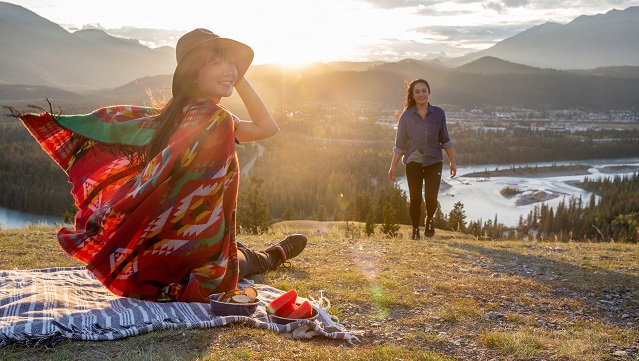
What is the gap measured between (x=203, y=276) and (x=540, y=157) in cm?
18095

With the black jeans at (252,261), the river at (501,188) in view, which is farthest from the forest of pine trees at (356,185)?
the black jeans at (252,261)

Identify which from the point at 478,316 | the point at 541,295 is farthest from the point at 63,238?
the point at 541,295

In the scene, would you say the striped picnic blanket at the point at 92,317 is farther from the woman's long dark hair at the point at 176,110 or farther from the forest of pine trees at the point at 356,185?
the forest of pine trees at the point at 356,185

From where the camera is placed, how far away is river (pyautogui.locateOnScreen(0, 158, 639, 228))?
96688 millimetres

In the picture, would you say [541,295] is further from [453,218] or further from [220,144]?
[453,218]

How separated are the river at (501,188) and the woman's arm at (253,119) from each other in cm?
9025

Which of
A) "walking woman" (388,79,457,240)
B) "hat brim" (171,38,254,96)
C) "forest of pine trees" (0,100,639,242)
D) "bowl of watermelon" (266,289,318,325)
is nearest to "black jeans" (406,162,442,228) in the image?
"walking woman" (388,79,457,240)

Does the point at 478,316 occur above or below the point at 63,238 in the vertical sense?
below

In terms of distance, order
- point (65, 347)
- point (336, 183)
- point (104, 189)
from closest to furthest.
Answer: point (65, 347) → point (104, 189) → point (336, 183)

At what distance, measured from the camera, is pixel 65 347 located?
3.94 metres

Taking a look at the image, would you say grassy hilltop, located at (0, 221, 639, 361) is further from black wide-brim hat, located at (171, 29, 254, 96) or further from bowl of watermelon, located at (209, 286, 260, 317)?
black wide-brim hat, located at (171, 29, 254, 96)

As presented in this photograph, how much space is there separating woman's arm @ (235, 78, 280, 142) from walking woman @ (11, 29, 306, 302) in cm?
1

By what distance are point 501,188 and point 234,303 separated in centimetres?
12862

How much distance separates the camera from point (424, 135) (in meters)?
10.6
